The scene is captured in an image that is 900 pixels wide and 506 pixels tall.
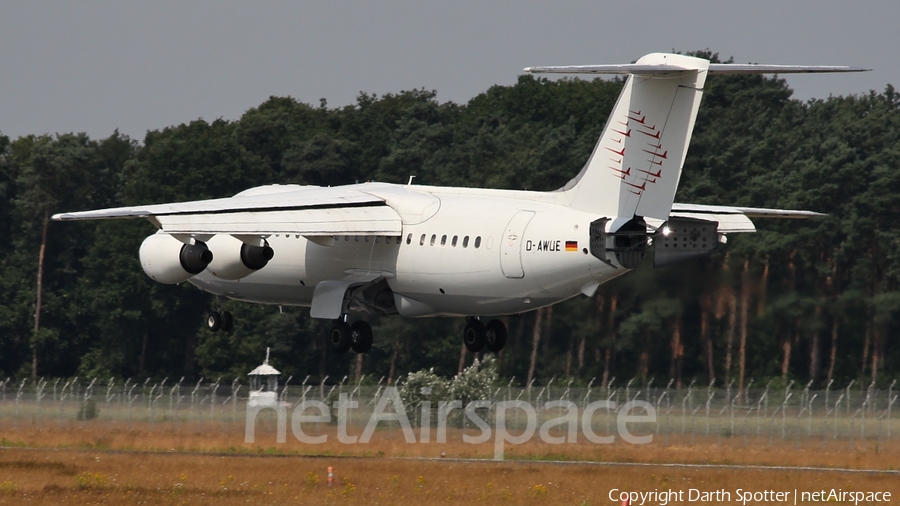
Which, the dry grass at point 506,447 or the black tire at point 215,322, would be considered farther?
the black tire at point 215,322

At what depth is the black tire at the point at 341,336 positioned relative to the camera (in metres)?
28.2

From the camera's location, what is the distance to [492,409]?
34344mm

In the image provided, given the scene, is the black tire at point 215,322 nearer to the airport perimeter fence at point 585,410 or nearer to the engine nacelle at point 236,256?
the engine nacelle at point 236,256

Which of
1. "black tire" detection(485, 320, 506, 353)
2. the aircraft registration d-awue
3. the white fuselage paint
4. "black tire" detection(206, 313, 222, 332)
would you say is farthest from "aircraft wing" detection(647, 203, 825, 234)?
"black tire" detection(206, 313, 222, 332)

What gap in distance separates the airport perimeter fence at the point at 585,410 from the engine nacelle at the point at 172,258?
546 cm

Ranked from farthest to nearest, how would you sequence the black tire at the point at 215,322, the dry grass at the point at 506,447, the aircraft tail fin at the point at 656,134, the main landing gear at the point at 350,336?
the black tire at the point at 215,322 → the dry grass at the point at 506,447 → the main landing gear at the point at 350,336 → the aircraft tail fin at the point at 656,134

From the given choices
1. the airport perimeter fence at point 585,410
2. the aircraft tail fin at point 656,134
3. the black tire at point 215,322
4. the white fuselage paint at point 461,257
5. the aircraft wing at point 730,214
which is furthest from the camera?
the airport perimeter fence at point 585,410

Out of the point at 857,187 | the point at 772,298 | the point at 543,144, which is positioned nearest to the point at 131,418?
the point at 772,298

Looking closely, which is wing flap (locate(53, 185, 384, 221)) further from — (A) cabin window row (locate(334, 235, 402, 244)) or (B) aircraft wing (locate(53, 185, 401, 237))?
(A) cabin window row (locate(334, 235, 402, 244))

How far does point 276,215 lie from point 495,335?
462 cm

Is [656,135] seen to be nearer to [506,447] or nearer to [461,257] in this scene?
[461,257]

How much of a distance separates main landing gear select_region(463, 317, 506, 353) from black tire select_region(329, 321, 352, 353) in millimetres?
2111

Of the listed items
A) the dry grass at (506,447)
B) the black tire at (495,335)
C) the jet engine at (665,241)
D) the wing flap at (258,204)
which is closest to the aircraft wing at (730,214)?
the jet engine at (665,241)
